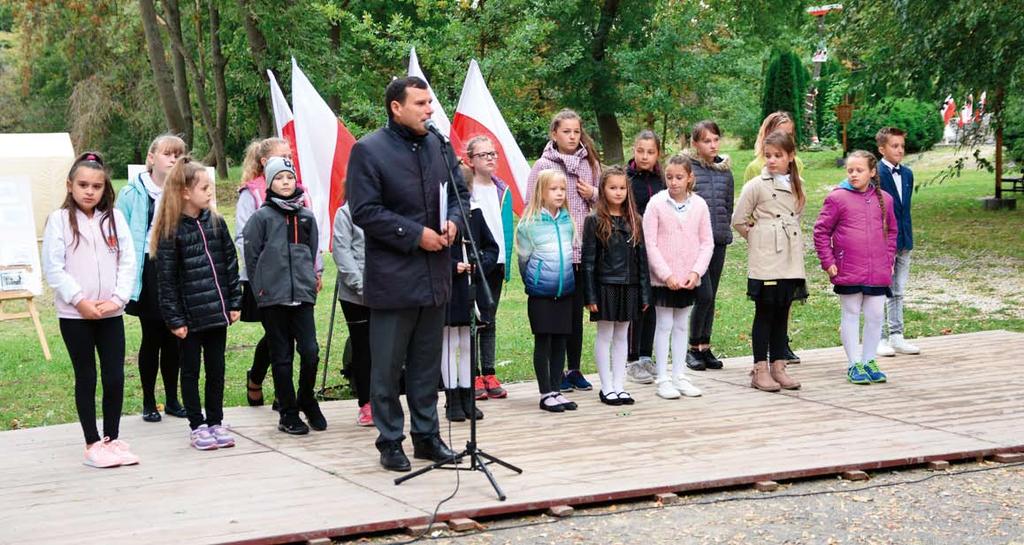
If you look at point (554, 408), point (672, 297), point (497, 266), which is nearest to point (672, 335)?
point (672, 297)

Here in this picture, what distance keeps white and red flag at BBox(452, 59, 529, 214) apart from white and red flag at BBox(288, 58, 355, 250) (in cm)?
84

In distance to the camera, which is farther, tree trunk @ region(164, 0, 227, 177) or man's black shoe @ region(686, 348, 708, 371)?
tree trunk @ region(164, 0, 227, 177)

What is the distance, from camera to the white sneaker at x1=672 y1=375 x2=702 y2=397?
330 inches

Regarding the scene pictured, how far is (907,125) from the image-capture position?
32.5 m

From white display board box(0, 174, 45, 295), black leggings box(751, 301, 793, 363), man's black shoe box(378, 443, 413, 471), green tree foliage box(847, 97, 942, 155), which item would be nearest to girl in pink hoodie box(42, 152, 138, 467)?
man's black shoe box(378, 443, 413, 471)

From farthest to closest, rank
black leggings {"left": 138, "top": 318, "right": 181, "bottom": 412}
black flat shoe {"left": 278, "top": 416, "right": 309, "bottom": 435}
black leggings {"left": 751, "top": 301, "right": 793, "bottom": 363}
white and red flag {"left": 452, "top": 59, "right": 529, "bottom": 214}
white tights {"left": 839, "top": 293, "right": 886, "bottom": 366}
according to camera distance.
A: 1. white and red flag {"left": 452, "top": 59, "right": 529, "bottom": 214}
2. white tights {"left": 839, "top": 293, "right": 886, "bottom": 366}
3. black leggings {"left": 751, "top": 301, "right": 793, "bottom": 363}
4. black leggings {"left": 138, "top": 318, "right": 181, "bottom": 412}
5. black flat shoe {"left": 278, "top": 416, "right": 309, "bottom": 435}

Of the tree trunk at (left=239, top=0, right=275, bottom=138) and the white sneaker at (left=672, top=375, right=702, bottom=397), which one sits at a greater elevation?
the tree trunk at (left=239, top=0, right=275, bottom=138)

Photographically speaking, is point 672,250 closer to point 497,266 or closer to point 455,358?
point 497,266

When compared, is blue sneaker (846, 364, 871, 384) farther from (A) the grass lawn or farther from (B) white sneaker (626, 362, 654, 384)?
(B) white sneaker (626, 362, 654, 384)

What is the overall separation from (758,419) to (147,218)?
13.3 ft

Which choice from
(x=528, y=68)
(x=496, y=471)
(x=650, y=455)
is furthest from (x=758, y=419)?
(x=528, y=68)

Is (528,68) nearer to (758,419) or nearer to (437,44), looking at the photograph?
(437,44)

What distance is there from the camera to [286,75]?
1099 inches

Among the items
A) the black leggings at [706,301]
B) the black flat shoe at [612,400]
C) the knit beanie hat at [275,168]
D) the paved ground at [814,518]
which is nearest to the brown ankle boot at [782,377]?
the black leggings at [706,301]
